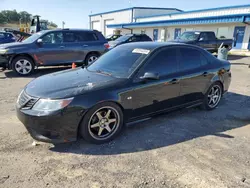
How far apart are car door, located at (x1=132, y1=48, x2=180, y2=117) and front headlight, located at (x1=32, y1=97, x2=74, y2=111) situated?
3.78 ft

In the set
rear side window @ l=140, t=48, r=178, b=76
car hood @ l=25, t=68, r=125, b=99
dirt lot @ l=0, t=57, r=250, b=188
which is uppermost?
rear side window @ l=140, t=48, r=178, b=76

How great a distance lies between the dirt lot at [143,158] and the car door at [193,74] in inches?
22.1

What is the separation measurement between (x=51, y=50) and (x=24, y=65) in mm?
1178

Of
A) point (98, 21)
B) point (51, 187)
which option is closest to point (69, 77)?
point (51, 187)

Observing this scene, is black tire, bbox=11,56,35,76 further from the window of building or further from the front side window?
the window of building

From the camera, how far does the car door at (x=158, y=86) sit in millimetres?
3703

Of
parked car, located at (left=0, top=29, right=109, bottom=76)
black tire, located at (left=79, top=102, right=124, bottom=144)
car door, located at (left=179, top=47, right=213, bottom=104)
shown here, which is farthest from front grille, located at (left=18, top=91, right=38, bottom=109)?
parked car, located at (left=0, top=29, right=109, bottom=76)

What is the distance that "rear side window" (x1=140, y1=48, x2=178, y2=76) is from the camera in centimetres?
387

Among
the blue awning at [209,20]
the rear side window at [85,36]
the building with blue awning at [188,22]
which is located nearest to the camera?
the rear side window at [85,36]

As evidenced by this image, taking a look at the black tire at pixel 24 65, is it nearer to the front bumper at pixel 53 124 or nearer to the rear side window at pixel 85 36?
the rear side window at pixel 85 36

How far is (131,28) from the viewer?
33.8 m

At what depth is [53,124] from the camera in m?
3.02

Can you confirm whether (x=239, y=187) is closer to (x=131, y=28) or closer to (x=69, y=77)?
(x=69, y=77)

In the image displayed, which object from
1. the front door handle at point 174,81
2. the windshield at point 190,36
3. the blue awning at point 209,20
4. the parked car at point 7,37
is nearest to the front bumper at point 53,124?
→ the front door handle at point 174,81
